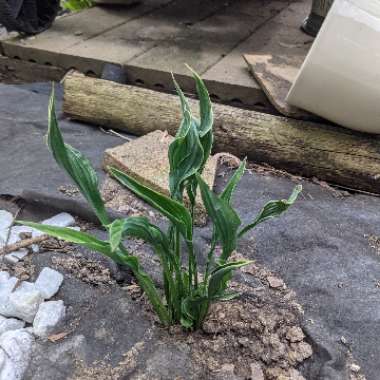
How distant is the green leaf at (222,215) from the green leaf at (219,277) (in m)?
0.07

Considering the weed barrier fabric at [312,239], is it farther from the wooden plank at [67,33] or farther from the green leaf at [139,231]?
the wooden plank at [67,33]

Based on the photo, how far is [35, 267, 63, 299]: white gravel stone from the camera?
1.46m

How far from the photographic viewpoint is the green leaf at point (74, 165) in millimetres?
1011

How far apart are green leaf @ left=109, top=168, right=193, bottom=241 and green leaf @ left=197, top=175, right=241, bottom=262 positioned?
6 centimetres

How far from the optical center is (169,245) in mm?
1188

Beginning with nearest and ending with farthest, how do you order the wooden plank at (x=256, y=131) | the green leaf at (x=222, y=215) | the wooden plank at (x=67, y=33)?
the green leaf at (x=222, y=215)
the wooden plank at (x=256, y=131)
the wooden plank at (x=67, y=33)

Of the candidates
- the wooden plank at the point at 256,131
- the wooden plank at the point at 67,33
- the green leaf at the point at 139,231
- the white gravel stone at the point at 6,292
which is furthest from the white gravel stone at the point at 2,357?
the wooden plank at the point at 67,33

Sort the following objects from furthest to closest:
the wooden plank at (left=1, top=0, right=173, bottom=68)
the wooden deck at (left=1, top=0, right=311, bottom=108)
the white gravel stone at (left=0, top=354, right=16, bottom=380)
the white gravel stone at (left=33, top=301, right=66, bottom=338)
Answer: the wooden plank at (left=1, top=0, right=173, bottom=68) < the wooden deck at (left=1, top=0, right=311, bottom=108) < the white gravel stone at (left=33, top=301, right=66, bottom=338) < the white gravel stone at (left=0, top=354, right=16, bottom=380)

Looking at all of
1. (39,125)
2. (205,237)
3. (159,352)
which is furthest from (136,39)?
(159,352)

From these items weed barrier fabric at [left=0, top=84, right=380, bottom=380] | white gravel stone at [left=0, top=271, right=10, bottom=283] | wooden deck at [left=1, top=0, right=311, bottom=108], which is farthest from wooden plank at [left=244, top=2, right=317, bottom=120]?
white gravel stone at [left=0, top=271, right=10, bottom=283]

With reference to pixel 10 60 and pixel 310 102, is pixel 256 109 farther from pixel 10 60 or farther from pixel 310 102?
pixel 10 60

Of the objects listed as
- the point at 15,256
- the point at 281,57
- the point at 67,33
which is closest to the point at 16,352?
the point at 15,256

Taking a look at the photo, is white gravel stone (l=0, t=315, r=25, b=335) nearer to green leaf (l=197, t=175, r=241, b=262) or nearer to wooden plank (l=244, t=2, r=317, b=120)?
green leaf (l=197, t=175, r=241, b=262)

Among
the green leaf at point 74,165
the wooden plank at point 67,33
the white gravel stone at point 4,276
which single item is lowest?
the wooden plank at point 67,33
